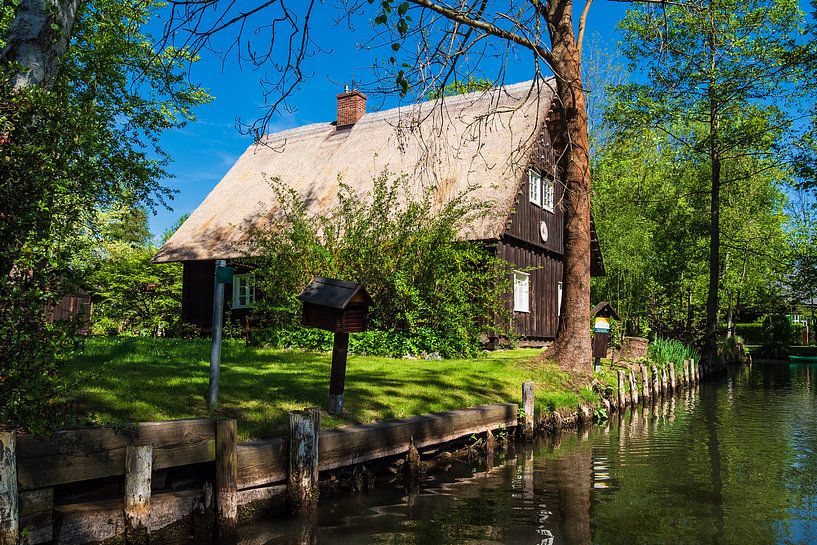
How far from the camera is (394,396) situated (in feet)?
31.8

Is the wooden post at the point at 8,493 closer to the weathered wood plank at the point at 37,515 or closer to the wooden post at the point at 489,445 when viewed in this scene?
the weathered wood plank at the point at 37,515

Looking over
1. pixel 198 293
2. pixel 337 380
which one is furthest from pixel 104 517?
pixel 198 293

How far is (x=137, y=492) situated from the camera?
5148 millimetres

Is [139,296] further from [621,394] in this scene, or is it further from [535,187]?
[621,394]

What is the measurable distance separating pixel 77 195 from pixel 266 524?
341 centimetres

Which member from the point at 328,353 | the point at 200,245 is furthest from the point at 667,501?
the point at 200,245

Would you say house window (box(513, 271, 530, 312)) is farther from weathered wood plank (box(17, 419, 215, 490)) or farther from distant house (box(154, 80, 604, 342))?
weathered wood plank (box(17, 419, 215, 490))

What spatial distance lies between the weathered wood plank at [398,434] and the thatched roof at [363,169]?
890 centimetres

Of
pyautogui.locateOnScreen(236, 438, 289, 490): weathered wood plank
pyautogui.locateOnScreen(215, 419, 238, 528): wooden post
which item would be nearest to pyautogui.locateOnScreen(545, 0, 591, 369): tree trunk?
pyautogui.locateOnScreen(236, 438, 289, 490): weathered wood plank

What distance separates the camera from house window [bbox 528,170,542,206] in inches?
825

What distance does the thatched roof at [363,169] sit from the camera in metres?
19.4

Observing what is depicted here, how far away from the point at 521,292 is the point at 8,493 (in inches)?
680

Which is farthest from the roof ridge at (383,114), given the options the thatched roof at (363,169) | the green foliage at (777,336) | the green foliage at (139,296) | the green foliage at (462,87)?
the green foliage at (777,336)

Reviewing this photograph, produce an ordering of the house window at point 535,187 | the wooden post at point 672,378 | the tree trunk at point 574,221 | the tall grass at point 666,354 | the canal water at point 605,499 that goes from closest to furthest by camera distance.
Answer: the canal water at point 605,499 < the tree trunk at point 574,221 < the wooden post at point 672,378 < the tall grass at point 666,354 < the house window at point 535,187
